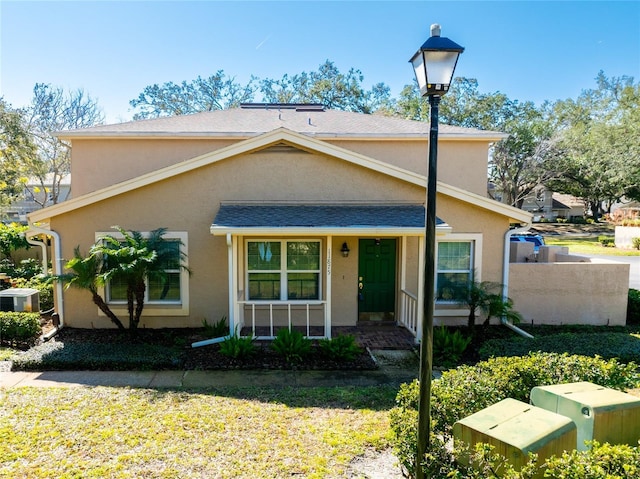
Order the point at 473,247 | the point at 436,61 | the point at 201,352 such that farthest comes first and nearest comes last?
the point at 473,247
the point at 201,352
the point at 436,61

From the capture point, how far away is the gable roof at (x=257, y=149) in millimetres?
9430

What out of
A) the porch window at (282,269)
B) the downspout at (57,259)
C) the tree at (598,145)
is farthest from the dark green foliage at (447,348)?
the tree at (598,145)

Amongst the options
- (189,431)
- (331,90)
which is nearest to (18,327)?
(189,431)

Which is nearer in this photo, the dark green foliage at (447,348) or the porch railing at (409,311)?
the dark green foliage at (447,348)

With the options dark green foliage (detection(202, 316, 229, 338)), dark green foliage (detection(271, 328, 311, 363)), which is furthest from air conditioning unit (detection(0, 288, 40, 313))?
dark green foliage (detection(271, 328, 311, 363))

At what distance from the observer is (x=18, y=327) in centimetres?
920

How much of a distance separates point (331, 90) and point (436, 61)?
36396 millimetres

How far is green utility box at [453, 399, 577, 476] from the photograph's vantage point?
3660mm

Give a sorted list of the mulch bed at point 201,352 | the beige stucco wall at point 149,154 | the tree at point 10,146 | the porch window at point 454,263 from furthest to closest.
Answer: the tree at point 10,146, the beige stucco wall at point 149,154, the porch window at point 454,263, the mulch bed at point 201,352

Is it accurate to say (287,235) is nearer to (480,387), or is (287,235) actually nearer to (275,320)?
(275,320)

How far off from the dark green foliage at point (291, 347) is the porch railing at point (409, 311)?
9.06 feet

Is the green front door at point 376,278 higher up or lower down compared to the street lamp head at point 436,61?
lower down

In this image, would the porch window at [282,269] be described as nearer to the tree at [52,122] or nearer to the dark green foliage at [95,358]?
the dark green foliage at [95,358]

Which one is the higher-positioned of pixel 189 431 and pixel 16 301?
pixel 16 301
